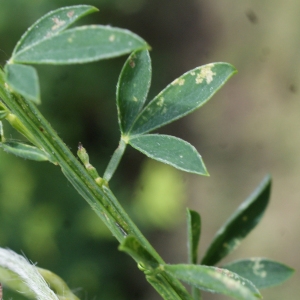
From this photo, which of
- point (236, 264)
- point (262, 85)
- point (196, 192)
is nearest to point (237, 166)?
point (196, 192)

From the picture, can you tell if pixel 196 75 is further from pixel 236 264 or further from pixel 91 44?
pixel 236 264

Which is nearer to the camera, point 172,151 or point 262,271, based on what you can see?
point 172,151

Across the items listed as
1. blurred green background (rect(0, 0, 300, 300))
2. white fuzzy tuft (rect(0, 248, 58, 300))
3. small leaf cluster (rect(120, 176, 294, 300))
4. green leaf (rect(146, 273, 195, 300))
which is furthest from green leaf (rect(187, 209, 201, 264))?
blurred green background (rect(0, 0, 300, 300))

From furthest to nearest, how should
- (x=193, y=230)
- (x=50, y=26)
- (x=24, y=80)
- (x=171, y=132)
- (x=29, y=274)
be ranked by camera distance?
(x=171, y=132), (x=193, y=230), (x=29, y=274), (x=50, y=26), (x=24, y=80)

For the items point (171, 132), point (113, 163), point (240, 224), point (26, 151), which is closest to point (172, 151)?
point (113, 163)

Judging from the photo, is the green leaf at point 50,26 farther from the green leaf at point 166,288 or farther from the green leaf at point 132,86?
the green leaf at point 166,288

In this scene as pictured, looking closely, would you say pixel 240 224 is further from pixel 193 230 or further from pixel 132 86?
pixel 132 86
